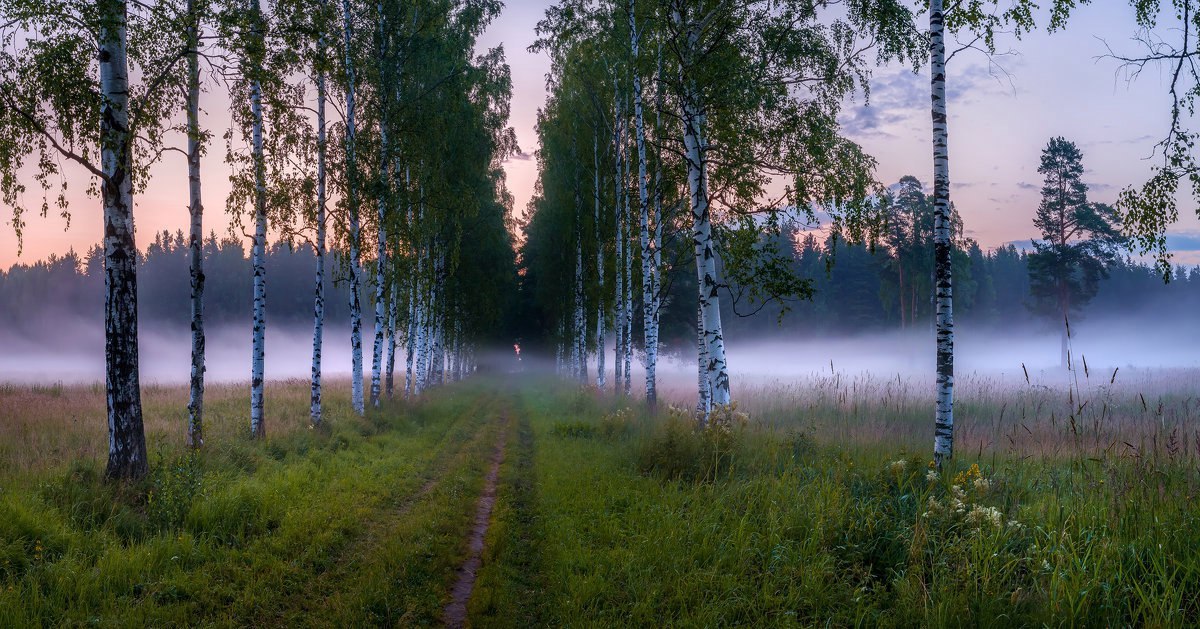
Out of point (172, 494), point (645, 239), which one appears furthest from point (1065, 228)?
point (172, 494)

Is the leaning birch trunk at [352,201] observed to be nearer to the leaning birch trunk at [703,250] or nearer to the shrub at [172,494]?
the shrub at [172,494]

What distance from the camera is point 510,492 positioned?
940 centimetres

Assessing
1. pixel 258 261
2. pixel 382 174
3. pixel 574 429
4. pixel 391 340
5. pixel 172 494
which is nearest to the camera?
pixel 172 494

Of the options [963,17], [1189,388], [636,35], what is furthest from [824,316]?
[963,17]

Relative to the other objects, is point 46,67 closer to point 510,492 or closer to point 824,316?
point 510,492

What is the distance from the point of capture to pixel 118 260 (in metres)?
7.79

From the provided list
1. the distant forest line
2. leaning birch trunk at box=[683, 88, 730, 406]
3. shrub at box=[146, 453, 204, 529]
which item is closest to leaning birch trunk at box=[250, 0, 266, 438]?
shrub at box=[146, 453, 204, 529]

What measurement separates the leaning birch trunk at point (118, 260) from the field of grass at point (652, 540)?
0.61m

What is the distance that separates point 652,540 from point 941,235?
5.91 metres

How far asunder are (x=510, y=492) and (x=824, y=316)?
71.8m

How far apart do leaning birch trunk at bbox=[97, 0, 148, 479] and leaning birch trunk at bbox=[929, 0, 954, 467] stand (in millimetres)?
11384

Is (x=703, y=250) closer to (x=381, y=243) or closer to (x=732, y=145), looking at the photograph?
(x=732, y=145)

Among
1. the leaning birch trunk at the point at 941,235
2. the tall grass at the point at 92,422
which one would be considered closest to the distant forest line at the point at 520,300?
the tall grass at the point at 92,422

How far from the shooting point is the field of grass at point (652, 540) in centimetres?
445
